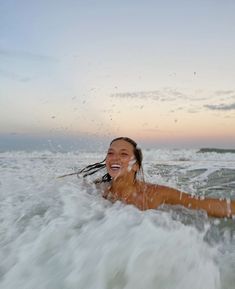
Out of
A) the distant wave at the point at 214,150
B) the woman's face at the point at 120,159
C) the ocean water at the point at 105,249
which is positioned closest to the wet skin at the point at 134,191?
the woman's face at the point at 120,159

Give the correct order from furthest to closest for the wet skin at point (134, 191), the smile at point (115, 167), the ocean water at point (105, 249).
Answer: the smile at point (115, 167) → the wet skin at point (134, 191) → the ocean water at point (105, 249)

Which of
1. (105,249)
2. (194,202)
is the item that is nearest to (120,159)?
(194,202)

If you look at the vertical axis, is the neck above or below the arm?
above

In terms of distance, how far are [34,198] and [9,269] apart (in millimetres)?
2215

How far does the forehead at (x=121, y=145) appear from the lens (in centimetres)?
530

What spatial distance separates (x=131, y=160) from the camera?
5312mm

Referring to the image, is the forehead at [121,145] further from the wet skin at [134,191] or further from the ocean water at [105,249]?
the ocean water at [105,249]

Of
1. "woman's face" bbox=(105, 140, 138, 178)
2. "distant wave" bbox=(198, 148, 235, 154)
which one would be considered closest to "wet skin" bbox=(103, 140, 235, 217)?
"woman's face" bbox=(105, 140, 138, 178)

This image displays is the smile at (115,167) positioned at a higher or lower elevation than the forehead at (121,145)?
lower

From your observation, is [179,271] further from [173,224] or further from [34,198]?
[34,198]

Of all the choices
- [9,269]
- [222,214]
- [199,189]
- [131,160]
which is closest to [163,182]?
[199,189]

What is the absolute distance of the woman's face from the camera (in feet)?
16.9

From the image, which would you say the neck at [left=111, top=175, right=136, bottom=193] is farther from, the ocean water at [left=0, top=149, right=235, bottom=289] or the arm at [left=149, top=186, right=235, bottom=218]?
the ocean water at [left=0, top=149, right=235, bottom=289]

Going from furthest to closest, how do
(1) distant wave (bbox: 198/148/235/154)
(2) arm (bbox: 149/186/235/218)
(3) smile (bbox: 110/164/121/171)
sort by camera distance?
(1) distant wave (bbox: 198/148/235/154) < (3) smile (bbox: 110/164/121/171) < (2) arm (bbox: 149/186/235/218)
